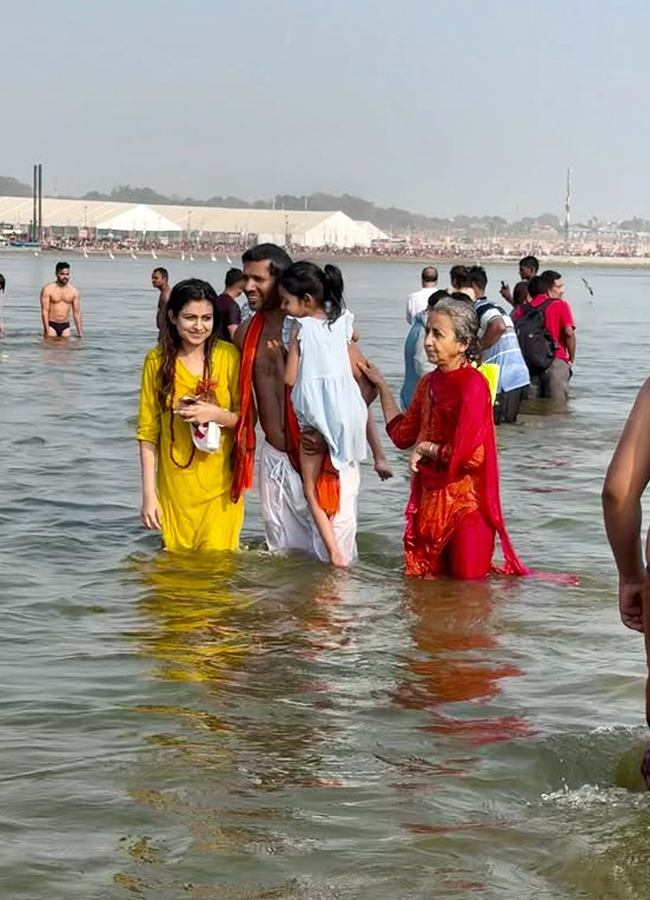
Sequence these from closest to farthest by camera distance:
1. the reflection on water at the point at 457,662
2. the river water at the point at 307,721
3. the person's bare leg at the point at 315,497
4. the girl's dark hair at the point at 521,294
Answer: the river water at the point at 307,721 < the reflection on water at the point at 457,662 < the person's bare leg at the point at 315,497 < the girl's dark hair at the point at 521,294

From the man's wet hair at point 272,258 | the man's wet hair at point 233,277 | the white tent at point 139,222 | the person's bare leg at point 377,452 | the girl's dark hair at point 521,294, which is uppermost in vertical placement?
the white tent at point 139,222

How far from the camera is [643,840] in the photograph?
3.96 meters

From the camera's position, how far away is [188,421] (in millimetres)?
6805

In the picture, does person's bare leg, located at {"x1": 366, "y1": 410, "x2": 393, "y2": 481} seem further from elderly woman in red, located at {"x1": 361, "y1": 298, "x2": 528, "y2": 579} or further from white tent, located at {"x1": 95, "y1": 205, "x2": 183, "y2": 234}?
white tent, located at {"x1": 95, "y1": 205, "x2": 183, "y2": 234}

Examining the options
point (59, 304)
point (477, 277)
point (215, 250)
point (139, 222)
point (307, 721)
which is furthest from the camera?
point (139, 222)

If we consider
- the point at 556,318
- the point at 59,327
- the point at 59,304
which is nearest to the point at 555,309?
the point at 556,318

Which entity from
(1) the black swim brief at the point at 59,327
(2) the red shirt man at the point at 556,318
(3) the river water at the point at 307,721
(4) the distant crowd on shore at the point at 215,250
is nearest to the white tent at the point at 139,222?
(4) the distant crowd on shore at the point at 215,250

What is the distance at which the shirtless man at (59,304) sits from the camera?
21.8m

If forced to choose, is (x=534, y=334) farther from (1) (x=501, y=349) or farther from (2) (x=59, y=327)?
(2) (x=59, y=327)

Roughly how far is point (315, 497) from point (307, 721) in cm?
206

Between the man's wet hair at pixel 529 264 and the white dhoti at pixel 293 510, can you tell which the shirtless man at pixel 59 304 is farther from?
the white dhoti at pixel 293 510

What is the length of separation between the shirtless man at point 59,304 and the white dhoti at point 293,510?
14.5m

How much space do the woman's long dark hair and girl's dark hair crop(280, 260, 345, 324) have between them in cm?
34

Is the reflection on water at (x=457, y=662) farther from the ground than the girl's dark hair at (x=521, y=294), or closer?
closer
